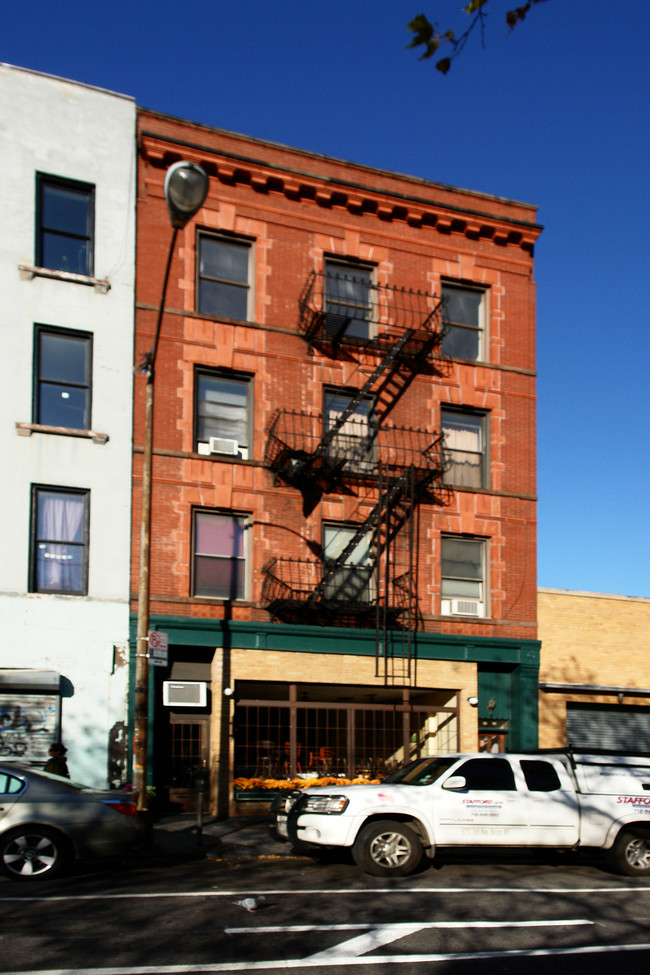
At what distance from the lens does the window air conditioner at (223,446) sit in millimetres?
22266

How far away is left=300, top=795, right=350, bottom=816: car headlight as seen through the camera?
13.3m

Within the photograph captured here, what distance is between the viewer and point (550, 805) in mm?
13875

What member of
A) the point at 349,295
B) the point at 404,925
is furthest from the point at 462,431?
the point at 404,925

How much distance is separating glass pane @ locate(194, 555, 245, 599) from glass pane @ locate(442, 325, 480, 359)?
24.6 ft

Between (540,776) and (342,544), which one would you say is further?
(342,544)

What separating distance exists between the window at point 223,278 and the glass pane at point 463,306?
5.09 meters

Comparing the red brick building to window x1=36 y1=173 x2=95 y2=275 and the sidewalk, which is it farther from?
the sidewalk

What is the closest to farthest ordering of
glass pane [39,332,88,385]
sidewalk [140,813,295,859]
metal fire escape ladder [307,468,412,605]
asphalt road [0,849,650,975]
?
asphalt road [0,849,650,975], sidewalk [140,813,295,859], glass pane [39,332,88,385], metal fire escape ladder [307,468,412,605]

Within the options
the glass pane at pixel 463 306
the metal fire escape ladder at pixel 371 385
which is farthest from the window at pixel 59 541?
the glass pane at pixel 463 306

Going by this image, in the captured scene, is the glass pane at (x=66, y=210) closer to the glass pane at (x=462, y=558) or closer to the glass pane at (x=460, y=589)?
the glass pane at (x=462, y=558)

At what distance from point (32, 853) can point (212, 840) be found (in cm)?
509

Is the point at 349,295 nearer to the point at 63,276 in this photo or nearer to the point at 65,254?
the point at 65,254

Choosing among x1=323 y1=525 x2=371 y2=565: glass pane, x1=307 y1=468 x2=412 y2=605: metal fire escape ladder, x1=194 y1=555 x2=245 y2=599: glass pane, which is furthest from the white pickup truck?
x1=323 y1=525 x2=371 y2=565: glass pane

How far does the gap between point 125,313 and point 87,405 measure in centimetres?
215
